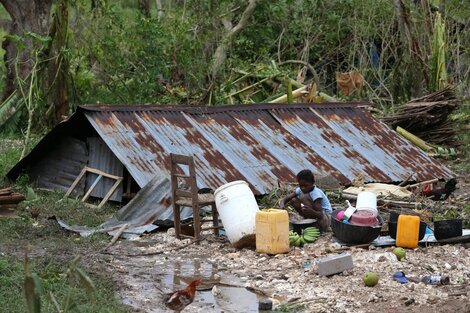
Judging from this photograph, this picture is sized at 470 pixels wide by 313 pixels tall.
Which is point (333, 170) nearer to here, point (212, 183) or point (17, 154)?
point (212, 183)

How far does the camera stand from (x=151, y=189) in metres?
12.0

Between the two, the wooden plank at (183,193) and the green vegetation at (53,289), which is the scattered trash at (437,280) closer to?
the green vegetation at (53,289)

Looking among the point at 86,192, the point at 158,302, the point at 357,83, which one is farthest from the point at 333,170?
the point at 357,83

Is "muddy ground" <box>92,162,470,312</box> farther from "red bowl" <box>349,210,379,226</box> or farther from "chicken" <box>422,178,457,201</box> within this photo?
"chicken" <box>422,178,457,201</box>

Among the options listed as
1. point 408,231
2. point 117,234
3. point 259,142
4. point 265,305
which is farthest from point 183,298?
point 259,142

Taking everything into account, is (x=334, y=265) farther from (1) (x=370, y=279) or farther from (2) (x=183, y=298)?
(2) (x=183, y=298)

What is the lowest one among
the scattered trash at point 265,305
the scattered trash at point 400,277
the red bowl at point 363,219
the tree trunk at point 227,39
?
the scattered trash at point 265,305

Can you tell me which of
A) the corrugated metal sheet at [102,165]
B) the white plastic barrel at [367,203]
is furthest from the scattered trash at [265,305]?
the corrugated metal sheet at [102,165]

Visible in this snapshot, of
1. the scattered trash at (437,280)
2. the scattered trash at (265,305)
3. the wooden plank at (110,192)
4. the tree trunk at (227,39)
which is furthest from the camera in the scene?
the tree trunk at (227,39)

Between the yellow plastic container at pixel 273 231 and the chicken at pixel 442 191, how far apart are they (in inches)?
163

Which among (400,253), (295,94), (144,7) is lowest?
(400,253)

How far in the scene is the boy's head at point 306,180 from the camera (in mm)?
10625

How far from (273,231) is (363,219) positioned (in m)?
0.97

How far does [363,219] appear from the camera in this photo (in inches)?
384
